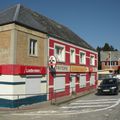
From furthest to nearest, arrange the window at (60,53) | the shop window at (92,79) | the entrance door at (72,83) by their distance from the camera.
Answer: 1. the shop window at (92,79)
2. the entrance door at (72,83)
3. the window at (60,53)

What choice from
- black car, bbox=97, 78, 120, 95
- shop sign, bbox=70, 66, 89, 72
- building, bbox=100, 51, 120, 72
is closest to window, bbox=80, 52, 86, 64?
shop sign, bbox=70, 66, 89, 72

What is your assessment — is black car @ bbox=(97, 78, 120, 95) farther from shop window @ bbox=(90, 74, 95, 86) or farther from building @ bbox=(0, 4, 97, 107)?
shop window @ bbox=(90, 74, 95, 86)

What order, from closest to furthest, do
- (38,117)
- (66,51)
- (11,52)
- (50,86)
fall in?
(38,117) → (11,52) → (50,86) → (66,51)

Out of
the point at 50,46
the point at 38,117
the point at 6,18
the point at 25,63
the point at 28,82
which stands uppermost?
the point at 6,18

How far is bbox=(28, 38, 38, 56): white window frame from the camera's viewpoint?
882 inches

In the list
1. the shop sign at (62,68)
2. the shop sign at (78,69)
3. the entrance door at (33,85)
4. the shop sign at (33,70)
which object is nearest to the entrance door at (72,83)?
the shop sign at (78,69)

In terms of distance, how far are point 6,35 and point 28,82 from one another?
13.3 feet

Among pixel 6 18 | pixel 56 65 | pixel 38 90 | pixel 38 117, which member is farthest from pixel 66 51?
pixel 38 117

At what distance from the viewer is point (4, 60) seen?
2041cm

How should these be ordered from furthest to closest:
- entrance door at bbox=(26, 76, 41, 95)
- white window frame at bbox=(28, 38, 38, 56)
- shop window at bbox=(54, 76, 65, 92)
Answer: shop window at bbox=(54, 76, 65, 92) < white window frame at bbox=(28, 38, 38, 56) < entrance door at bbox=(26, 76, 41, 95)

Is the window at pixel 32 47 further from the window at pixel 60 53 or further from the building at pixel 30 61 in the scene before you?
the window at pixel 60 53

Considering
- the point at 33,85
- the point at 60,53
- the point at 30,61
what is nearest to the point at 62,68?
the point at 60,53

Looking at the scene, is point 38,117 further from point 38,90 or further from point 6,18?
point 6,18

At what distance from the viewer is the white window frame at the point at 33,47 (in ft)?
73.5
